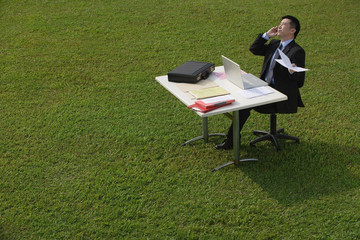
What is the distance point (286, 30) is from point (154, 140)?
200 centimetres

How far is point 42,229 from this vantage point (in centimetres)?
427

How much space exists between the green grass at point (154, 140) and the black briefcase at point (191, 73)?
88 cm

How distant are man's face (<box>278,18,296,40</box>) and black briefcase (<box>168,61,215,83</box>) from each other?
0.84 meters

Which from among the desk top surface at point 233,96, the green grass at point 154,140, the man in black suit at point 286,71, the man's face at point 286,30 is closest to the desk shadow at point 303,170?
the green grass at point 154,140

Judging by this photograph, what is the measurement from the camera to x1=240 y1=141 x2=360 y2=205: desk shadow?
4605 millimetres

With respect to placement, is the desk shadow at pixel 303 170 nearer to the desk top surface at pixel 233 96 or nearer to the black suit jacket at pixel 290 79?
the black suit jacket at pixel 290 79

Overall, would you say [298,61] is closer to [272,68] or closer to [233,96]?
[272,68]

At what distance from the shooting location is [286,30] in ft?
15.9

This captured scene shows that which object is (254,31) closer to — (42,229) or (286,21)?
(286,21)

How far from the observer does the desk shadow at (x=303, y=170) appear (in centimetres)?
461

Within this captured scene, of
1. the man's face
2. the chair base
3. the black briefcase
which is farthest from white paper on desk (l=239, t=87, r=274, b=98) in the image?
the chair base

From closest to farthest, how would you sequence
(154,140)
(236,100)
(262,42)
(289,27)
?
(236,100)
(289,27)
(262,42)
(154,140)

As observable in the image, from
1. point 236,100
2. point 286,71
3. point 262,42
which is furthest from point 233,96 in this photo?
point 262,42

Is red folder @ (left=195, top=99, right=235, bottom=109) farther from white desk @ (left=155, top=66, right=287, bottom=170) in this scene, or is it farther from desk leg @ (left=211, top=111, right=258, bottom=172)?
desk leg @ (left=211, top=111, right=258, bottom=172)
